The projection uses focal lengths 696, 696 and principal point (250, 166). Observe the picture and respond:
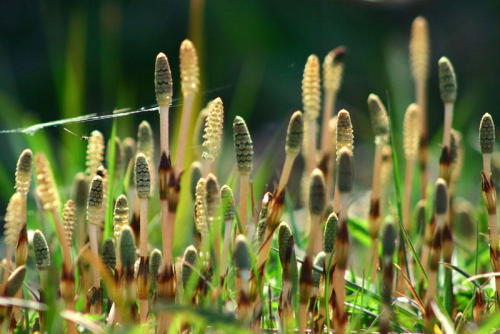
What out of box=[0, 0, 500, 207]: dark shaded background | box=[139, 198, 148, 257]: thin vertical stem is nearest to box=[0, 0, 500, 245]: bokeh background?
box=[0, 0, 500, 207]: dark shaded background

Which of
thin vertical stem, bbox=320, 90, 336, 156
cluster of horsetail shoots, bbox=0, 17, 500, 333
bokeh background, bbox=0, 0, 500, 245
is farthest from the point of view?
bokeh background, bbox=0, 0, 500, 245

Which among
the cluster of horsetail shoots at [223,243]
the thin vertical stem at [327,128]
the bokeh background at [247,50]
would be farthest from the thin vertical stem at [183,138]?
the bokeh background at [247,50]

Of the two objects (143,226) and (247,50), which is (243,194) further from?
(247,50)

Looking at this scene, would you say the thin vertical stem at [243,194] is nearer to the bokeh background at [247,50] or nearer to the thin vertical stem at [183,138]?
the thin vertical stem at [183,138]

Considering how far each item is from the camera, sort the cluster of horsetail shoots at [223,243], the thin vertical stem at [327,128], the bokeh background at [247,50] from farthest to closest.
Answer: the bokeh background at [247,50] → the thin vertical stem at [327,128] → the cluster of horsetail shoots at [223,243]

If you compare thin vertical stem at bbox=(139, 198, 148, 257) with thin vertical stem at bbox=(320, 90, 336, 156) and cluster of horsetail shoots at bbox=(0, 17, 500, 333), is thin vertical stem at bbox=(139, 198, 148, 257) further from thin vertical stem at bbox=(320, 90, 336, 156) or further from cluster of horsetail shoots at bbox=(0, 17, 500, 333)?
thin vertical stem at bbox=(320, 90, 336, 156)

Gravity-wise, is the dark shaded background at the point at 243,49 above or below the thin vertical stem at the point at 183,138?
above

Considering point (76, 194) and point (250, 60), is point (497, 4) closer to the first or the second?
point (250, 60)

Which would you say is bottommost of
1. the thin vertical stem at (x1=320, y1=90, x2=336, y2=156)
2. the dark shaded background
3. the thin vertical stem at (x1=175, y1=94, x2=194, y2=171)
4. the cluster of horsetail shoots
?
the cluster of horsetail shoots

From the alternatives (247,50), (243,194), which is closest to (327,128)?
(243,194)

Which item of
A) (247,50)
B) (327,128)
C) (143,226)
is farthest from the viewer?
(247,50)

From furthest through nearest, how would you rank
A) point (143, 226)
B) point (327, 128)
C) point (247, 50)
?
point (247, 50), point (327, 128), point (143, 226)

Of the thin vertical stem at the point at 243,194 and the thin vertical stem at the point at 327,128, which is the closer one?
the thin vertical stem at the point at 243,194
